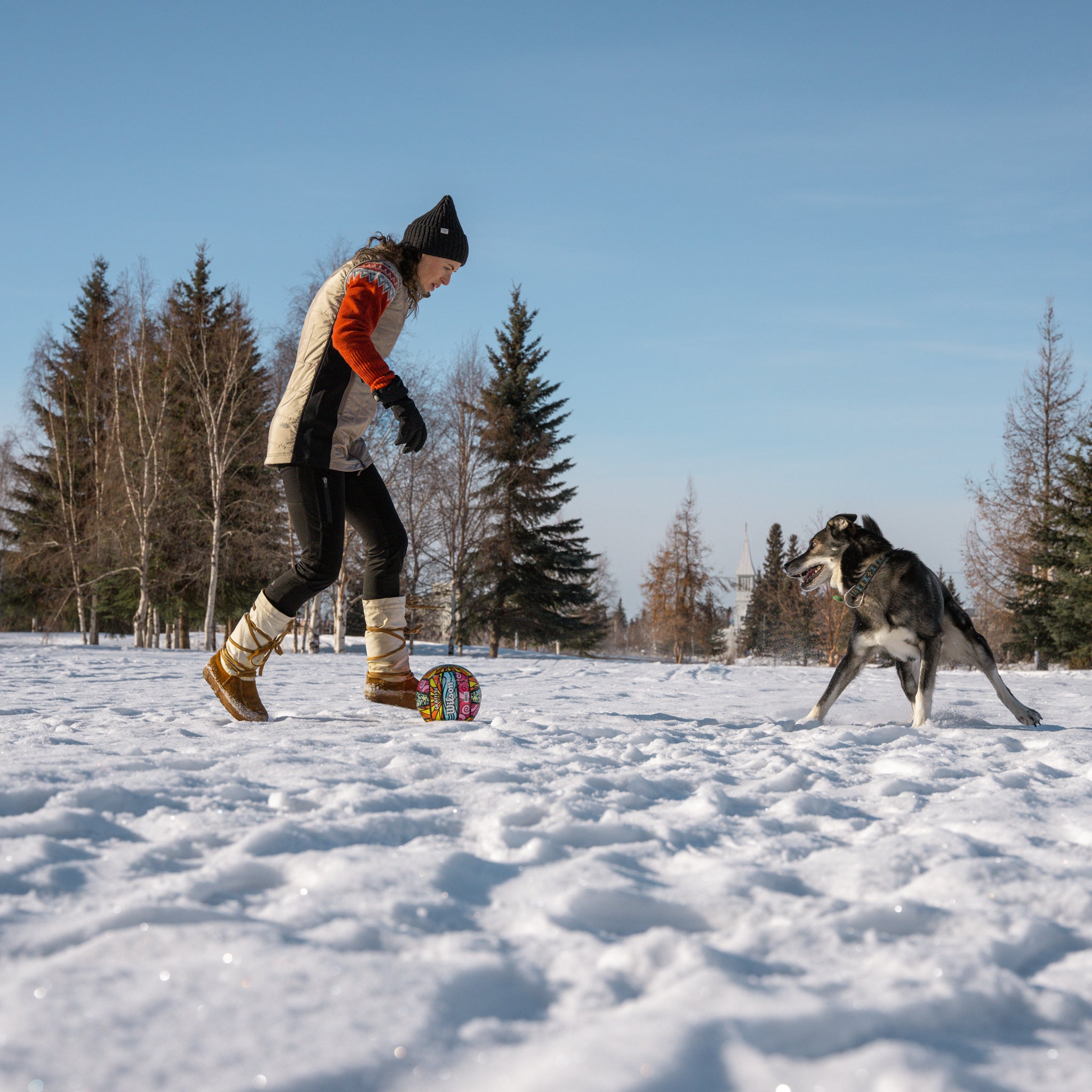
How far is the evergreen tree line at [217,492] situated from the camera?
21.3 meters

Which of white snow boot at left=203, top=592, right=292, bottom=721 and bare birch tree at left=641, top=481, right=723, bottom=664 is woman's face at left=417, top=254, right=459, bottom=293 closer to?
white snow boot at left=203, top=592, right=292, bottom=721

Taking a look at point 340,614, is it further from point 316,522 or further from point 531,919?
point 531,919

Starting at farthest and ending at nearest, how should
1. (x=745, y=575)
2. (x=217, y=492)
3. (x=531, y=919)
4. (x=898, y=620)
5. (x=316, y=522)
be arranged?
(x=745, y=575), (x=217, y=492), (x=898, y=620), (x=316, y=522), (x=531, y=919)

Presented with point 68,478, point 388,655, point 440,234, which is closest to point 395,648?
point 388,655

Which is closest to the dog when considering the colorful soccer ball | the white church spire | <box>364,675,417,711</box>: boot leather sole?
the colorful soccer ball

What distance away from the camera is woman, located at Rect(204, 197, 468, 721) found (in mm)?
3617

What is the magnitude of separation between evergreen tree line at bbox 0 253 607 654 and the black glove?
50.8 ft

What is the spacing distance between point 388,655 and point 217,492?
16.5 metres

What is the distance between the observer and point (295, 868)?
5.53ft

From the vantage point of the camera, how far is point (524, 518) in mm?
29641

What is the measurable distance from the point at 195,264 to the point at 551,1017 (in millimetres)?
31289

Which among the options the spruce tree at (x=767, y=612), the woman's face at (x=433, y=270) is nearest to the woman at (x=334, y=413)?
the woman's face at (x=433, y=270)

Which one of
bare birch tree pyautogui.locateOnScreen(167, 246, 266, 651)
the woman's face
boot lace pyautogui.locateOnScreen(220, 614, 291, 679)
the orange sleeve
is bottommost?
boot lace pyautogui.locateOnScreen(220, 614, 291, 679)

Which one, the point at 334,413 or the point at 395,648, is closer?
the point at 334,413
